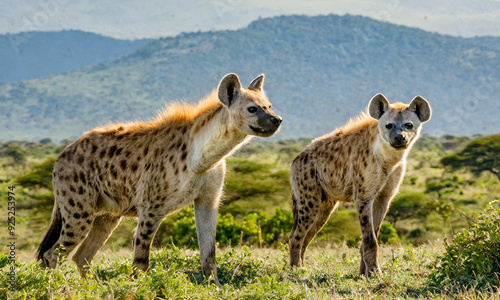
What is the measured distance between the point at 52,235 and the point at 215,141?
1.75 meters

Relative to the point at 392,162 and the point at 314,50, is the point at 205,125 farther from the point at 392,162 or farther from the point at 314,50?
the point at 314,50

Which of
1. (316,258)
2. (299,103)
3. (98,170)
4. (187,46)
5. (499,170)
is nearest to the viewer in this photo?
(98,170)

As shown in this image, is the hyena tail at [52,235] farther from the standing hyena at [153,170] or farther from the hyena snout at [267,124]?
the hyena snout at [267,124]

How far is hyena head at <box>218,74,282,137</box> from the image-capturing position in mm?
4324

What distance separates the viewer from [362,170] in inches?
218

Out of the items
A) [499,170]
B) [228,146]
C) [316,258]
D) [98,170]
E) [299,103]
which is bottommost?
[299,103]

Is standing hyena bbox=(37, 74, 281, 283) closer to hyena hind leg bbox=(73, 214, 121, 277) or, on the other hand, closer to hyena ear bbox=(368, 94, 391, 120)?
hyena hind leg bbox=(73, 214, 121, 277)

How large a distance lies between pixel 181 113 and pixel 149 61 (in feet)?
590

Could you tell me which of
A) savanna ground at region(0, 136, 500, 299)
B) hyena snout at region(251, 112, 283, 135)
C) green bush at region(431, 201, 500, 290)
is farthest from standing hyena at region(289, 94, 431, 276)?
hyena snout at region(251, 112, 283, 135)

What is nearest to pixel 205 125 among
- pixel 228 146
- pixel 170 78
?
pixel 228 146

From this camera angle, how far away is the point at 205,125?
4691mm

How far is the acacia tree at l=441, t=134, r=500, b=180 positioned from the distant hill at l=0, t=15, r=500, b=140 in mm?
106495

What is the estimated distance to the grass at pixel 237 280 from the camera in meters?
3.76

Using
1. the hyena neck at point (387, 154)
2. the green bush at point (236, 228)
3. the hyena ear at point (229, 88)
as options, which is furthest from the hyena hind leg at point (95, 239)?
the green bush at point (236, 228)
